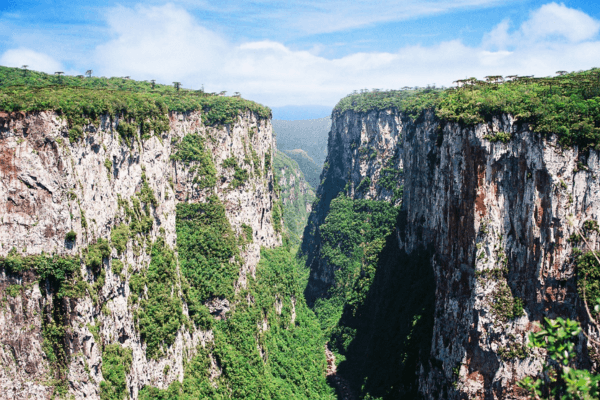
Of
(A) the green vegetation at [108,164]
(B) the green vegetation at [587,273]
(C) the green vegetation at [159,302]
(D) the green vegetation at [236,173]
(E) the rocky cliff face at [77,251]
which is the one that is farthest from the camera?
(D) the green vegetation at [236,173]

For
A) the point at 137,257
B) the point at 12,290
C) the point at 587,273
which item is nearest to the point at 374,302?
the point at 587,273

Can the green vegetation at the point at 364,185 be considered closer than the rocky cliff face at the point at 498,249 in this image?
No

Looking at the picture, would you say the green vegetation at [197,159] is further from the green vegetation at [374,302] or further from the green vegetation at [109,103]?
the green vegetation at [374,302]

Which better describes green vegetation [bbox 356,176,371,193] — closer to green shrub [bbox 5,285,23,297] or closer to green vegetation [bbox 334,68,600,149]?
green vegetation [bbox 334,68,600,149]

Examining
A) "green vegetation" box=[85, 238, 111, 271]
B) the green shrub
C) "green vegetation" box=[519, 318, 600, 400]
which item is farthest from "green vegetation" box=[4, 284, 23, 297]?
"green vegetation" box=[519, 318, 600, 400]

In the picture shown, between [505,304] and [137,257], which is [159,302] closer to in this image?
[137,257]

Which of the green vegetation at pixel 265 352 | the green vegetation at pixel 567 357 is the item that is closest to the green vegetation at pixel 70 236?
the green vegetation at pixel 265 352

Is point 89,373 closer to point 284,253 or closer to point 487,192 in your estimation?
point 487,192
